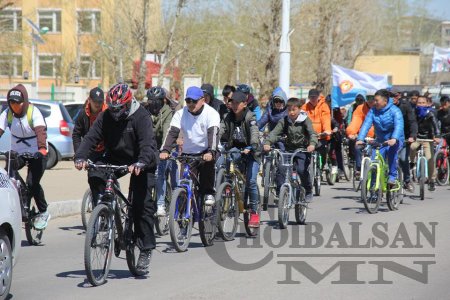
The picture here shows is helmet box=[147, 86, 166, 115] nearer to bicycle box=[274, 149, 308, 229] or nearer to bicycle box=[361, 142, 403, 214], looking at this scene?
bicycle box=[274, 149, 308, 229]

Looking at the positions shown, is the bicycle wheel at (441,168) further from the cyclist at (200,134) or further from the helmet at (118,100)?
the helmet at (118,100)

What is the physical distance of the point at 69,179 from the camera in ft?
65.7

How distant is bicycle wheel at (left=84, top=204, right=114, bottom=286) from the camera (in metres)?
8.65

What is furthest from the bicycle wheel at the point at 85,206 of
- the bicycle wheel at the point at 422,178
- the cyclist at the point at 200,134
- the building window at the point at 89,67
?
the building window at the point at 89,67

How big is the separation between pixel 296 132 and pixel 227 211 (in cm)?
Answer: 266

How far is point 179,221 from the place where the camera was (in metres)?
11.1

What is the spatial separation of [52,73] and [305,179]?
186 ft

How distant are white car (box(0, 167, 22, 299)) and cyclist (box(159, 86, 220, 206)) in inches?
121

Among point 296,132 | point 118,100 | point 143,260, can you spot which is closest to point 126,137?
point 118,100

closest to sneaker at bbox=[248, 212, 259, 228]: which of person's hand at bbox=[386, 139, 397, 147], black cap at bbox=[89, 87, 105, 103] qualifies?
black cap at bbox=[89, 87, 105, 103]

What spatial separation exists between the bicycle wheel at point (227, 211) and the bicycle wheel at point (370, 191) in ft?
11.3

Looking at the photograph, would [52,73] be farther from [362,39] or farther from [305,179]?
[305,179]

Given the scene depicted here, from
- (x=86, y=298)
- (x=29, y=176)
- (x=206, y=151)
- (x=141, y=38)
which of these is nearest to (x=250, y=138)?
(x=206, y=151)

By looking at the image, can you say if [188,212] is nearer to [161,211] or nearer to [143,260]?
[143,260]
